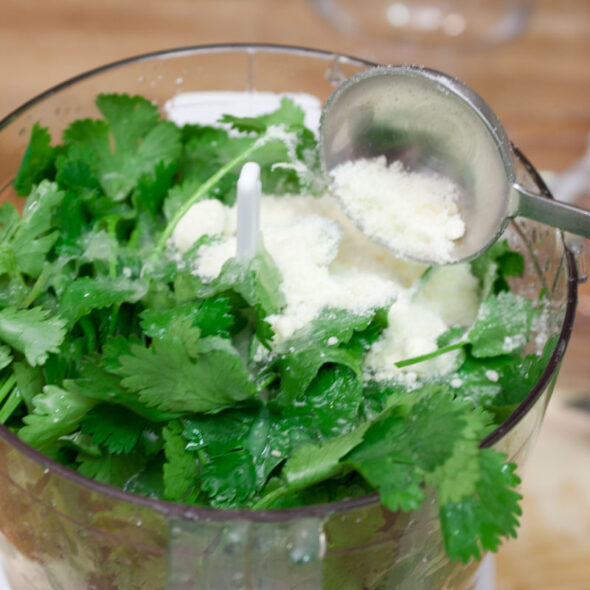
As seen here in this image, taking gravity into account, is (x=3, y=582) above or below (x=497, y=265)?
below

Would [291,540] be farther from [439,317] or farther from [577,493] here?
[577,493]

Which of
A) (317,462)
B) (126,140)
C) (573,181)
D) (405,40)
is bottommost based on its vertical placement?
(573,181)

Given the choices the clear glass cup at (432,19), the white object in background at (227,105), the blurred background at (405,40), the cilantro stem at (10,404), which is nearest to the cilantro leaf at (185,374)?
the cilantro stem at (10,404)

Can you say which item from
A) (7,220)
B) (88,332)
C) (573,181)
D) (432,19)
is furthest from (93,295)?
(432,19)

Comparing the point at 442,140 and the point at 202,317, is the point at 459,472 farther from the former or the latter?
the point at 442,140

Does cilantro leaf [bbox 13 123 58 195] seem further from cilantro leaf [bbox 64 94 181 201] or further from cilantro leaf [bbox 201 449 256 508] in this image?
cilantro leaf [bbox 201 449 256 508]

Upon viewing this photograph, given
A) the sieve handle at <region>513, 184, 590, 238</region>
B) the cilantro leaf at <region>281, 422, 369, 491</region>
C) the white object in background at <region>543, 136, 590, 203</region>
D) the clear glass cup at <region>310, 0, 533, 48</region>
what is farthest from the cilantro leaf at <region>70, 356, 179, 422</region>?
the clear glass cup at <region>310, 0, 533, 48</region>

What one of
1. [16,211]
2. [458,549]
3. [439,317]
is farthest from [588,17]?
[458,549]
